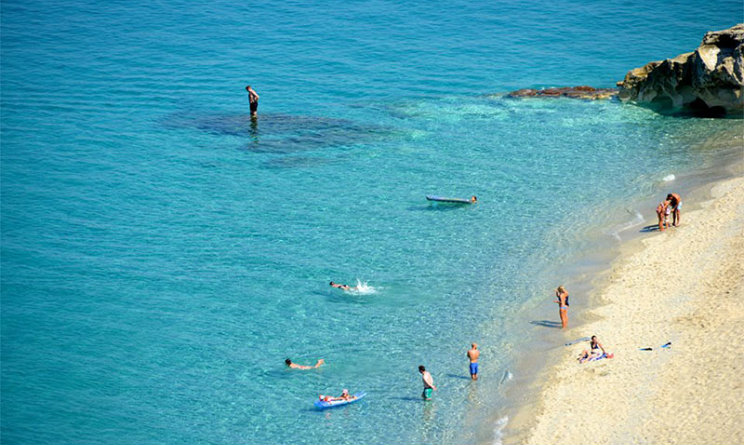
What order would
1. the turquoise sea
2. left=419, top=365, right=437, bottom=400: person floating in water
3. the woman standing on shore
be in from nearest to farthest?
1. left=419, top=365, right=437, bottom=400: person floating in water
2. the turquoise sea
3. the woman standing on shore

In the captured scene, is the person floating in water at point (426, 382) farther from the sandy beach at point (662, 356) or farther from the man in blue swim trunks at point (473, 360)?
the sandy beach at point (662, 356)

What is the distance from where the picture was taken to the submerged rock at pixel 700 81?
42.1 meters

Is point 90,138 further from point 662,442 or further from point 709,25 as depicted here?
point 709,25

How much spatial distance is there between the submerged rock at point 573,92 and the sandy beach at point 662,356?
19.4 metres

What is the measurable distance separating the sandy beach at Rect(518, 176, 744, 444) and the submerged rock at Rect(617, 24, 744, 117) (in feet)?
43.2

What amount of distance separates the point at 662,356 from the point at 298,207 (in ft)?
59.4

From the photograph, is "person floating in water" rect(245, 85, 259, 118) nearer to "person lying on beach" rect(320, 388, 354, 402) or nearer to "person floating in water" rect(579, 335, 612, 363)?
"person lying on beach" rect(320, 388, 354, 402)

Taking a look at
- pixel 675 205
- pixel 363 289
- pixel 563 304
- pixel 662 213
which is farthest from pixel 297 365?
pixel 675 205

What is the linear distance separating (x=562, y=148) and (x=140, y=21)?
3907cm

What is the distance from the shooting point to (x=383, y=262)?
31.9 m

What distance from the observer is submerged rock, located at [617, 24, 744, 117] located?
4206 centimetres

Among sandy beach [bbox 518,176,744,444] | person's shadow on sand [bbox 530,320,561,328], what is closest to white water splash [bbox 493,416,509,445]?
sandy beach [bbox 518,176,744,444]

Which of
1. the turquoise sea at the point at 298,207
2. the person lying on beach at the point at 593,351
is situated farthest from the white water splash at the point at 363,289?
the person lying on beach at the point at 593,351

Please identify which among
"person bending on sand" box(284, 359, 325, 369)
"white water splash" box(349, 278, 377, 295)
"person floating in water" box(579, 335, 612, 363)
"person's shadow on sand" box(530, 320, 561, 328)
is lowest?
"person bending on sand" box(284, 359, 325, 369)
